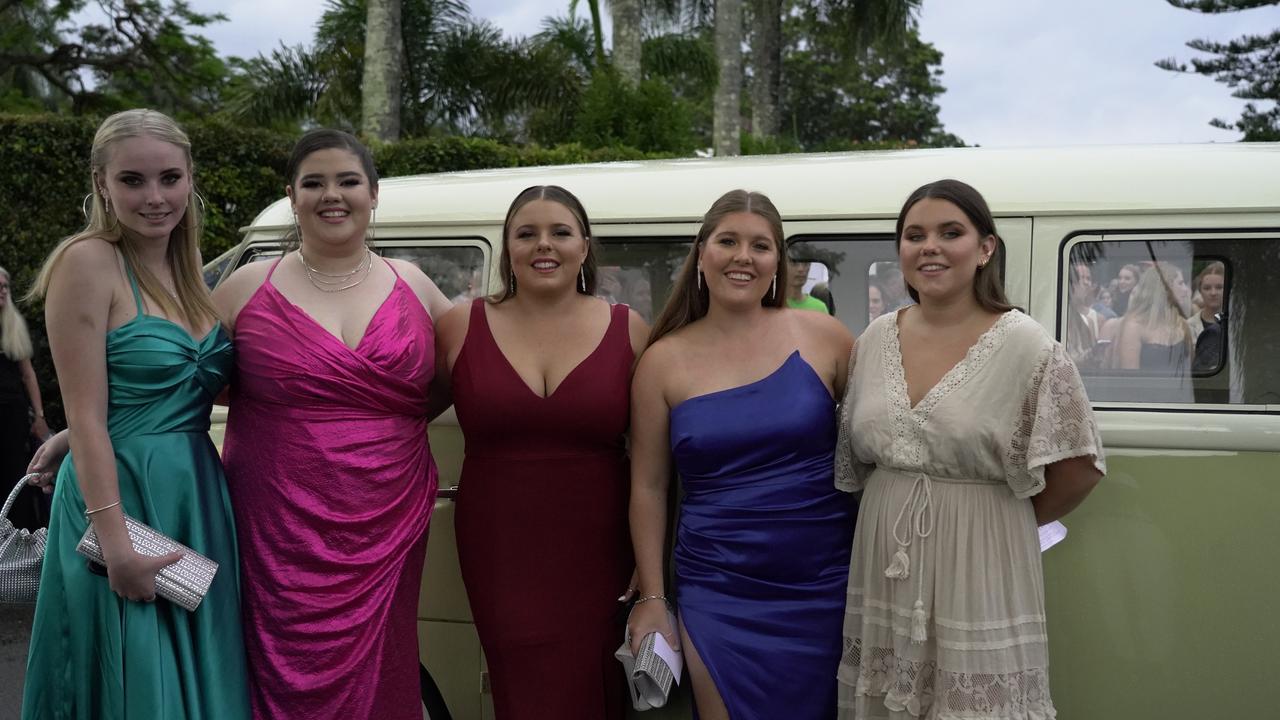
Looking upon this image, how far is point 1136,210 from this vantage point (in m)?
3.12

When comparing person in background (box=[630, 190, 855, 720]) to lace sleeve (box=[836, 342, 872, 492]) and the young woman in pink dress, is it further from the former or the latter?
the young woman in pink dress

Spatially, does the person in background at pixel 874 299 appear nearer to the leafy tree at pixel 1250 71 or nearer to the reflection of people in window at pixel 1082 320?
the reflection of people in window at pixel 1082 320

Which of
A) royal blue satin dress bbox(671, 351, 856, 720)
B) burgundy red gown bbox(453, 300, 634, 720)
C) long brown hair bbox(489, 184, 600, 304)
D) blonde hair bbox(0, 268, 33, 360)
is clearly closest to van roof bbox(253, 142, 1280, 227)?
long brown hair bbox(489, 184, 600, 304)

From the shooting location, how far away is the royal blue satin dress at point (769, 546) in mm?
2830

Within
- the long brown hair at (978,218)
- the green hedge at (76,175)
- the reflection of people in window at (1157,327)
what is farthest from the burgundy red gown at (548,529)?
the green hedge at (76,175)

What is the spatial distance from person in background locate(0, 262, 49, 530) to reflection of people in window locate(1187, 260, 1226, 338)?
7246mm

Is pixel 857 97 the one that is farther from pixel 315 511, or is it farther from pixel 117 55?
pixel 315 511

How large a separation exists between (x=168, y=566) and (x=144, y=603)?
0.39ft

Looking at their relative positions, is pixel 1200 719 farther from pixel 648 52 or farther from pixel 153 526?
pixel 648 52

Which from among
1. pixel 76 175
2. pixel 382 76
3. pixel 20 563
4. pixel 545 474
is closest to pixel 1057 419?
pixel 545 474

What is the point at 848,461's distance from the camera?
2.84m

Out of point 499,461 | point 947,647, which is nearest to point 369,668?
point 499,461

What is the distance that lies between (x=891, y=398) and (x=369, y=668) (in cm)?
169

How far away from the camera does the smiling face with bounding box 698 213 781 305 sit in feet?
9.39
